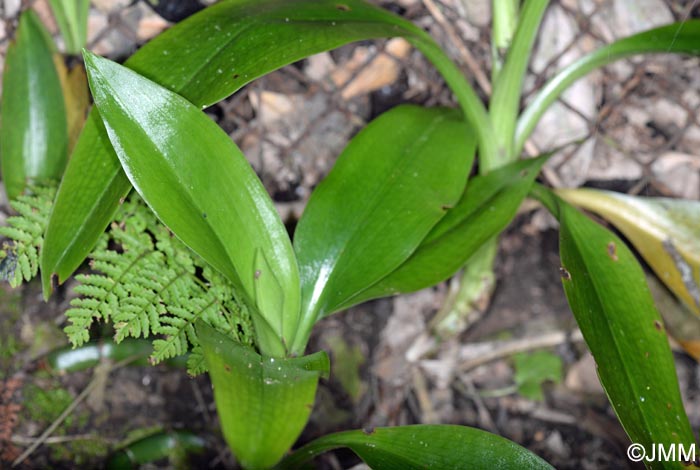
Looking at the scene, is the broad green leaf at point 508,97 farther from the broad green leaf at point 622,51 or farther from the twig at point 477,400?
the twig at point 477,400

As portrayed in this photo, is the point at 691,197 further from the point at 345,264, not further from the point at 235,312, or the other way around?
the point at 235,312

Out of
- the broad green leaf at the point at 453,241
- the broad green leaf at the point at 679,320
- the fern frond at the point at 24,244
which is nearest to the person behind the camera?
the fern frond at the point at 24,244

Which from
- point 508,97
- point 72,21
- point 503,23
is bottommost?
point 508,97

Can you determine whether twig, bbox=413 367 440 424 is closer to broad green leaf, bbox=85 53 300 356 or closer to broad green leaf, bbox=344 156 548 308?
broad green leaf, bbox=344 156 548 308

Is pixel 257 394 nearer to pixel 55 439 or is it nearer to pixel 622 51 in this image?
pixel 55 439

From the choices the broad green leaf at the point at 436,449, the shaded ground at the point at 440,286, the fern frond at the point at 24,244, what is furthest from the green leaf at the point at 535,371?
the fern frond at the point at 24,244

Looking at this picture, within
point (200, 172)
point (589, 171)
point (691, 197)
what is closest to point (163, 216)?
point (200, 172)

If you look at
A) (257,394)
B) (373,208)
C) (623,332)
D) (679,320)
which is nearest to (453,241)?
(373,208)

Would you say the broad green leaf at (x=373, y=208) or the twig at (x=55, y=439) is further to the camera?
the twig at (x=55, y=439)
